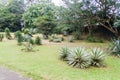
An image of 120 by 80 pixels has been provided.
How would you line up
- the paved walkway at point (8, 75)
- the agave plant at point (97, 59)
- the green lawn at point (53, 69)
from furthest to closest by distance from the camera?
the agave plant at point (97, 59)
the green lawn at point (53, 69)
the paved walkway at point (8, 75)

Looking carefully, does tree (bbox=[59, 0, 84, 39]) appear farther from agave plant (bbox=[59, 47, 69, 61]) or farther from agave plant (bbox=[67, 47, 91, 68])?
agave plant (bbox=[67, 47, 91, 68])

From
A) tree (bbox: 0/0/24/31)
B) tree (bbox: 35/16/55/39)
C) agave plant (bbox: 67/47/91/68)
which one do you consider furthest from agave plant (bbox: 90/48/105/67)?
tree (bbox: 0/0/24/31)

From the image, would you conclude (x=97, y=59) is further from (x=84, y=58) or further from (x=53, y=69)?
(x=53, y=69)

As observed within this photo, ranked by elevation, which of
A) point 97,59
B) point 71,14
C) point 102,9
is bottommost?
point 97,59

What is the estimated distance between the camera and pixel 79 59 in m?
10.7

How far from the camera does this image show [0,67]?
10.4 metres

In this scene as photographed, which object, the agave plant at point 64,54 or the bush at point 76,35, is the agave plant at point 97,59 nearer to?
the agave plant at point 64,54

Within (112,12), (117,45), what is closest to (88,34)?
(112,12)

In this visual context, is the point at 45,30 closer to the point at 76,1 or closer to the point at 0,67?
the point at 76,1

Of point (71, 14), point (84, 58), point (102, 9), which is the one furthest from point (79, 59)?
point (102, 9)

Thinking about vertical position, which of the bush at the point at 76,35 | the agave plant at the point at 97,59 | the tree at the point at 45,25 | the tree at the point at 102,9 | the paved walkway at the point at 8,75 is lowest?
the paved walkway at the point at 8,75

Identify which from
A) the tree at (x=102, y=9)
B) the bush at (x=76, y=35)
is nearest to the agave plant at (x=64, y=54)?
the tree at (x=102, y=9)

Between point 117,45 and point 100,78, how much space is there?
238 inches

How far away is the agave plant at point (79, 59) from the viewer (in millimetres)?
10523
